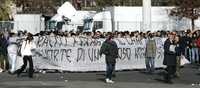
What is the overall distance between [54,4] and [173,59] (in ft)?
149

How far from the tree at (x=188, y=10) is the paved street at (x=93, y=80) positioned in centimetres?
A: 1699

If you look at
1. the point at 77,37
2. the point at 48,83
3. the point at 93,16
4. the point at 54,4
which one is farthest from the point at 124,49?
the point at 54,4

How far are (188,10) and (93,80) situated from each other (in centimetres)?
2262

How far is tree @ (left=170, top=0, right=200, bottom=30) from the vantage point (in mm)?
41375

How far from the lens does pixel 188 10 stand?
42719mm

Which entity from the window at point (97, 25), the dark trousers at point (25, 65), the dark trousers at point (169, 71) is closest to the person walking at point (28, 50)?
the dark trousers at point (25, 65)

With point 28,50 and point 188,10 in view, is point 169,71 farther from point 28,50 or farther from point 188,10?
point 188,10

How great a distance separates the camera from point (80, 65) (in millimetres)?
24641

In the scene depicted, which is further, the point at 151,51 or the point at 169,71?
the point at 151,51

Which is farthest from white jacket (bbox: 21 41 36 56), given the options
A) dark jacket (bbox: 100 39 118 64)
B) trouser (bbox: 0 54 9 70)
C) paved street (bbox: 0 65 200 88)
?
trouser (bbox: 0 54 9 70)

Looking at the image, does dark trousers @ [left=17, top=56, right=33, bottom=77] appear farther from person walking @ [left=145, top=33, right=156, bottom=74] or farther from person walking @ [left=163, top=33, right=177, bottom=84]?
person walking @ [left=163, top=33, right=177, bottom=84]

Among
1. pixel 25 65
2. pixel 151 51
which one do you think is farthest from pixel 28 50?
pixel 151 51

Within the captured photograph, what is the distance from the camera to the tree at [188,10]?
136 ft

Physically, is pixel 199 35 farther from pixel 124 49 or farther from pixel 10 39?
pixel 10 39
